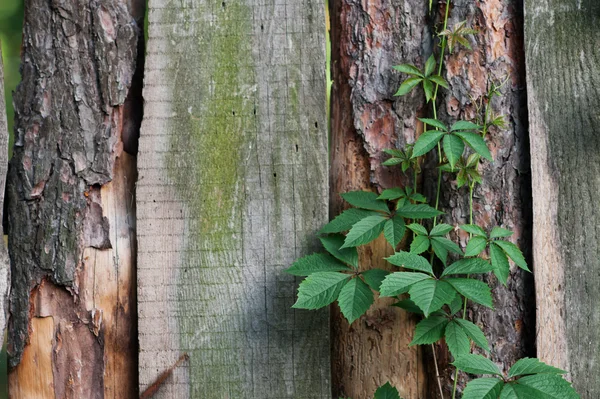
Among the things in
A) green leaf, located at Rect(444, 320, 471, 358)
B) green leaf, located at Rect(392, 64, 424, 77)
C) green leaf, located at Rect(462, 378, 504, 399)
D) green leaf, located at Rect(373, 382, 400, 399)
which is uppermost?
green leaf, located at Rect(392, 64, 424, 77)

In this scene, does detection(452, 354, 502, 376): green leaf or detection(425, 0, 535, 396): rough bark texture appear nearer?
detection(452, 354, 502, 376): green leaf

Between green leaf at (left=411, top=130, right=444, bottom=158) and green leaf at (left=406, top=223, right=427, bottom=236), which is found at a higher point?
green leaf at (left=411, top=130, right=444, bottom=158)

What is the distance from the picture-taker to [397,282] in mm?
1357

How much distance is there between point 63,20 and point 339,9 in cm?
74

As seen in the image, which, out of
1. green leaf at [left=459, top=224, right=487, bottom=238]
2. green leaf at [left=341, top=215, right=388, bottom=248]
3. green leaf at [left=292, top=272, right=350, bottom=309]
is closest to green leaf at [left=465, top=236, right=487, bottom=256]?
green leaf at [left=459, top=224, right=487, bottom=238]

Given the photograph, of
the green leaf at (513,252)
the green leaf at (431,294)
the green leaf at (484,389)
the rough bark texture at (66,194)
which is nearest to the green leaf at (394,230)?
the green leaf at (431,294)

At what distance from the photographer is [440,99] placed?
1561 millimetres

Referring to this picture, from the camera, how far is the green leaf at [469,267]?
140 cm

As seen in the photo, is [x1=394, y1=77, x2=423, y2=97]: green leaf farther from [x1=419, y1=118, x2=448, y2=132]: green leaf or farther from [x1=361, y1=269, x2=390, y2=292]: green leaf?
[x1=361, y1=269, x2=390, y2=292]: green leaf

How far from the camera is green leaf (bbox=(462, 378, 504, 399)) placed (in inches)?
49.3

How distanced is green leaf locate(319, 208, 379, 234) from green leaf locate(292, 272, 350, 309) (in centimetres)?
12

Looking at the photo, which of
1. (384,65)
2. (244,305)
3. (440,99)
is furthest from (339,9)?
(244,305)

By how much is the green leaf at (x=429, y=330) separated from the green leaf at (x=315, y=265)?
0.23 metres

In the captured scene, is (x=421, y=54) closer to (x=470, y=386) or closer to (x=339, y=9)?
(x=339, y=9)
